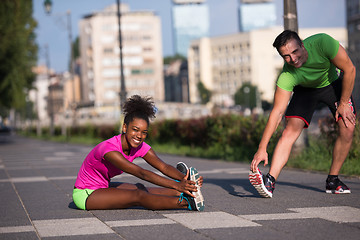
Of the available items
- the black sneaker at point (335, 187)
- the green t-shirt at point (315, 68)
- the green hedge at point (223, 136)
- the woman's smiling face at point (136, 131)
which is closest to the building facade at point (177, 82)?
the green hedge at point (223, 136)

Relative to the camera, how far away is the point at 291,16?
42.6ft

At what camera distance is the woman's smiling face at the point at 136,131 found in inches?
240

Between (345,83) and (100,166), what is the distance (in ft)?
9.31

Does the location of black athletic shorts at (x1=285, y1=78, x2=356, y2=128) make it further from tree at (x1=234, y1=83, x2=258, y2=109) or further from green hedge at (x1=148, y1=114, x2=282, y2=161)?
tree at (x1=234, y1=83, x2=258, y2=109)

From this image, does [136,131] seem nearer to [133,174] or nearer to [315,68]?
[133,174]

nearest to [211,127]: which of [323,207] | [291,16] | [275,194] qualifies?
[291,16]

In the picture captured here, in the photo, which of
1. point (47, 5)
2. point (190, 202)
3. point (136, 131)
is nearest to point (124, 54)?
point (47, 5)

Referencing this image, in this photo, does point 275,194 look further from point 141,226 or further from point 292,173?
point 292,173

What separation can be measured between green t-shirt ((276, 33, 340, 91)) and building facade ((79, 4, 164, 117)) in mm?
136315

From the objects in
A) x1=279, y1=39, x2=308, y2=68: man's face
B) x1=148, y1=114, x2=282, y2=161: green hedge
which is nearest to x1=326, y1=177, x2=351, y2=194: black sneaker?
x1=279, y1=39, x2=308, y2=68: man's face

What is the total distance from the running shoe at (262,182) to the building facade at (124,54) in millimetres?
136393

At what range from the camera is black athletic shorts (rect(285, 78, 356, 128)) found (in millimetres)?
7223

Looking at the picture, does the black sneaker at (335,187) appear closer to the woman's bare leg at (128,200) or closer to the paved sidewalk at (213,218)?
the paved sidewalk at (213,218)

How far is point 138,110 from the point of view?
6215 millimetres
